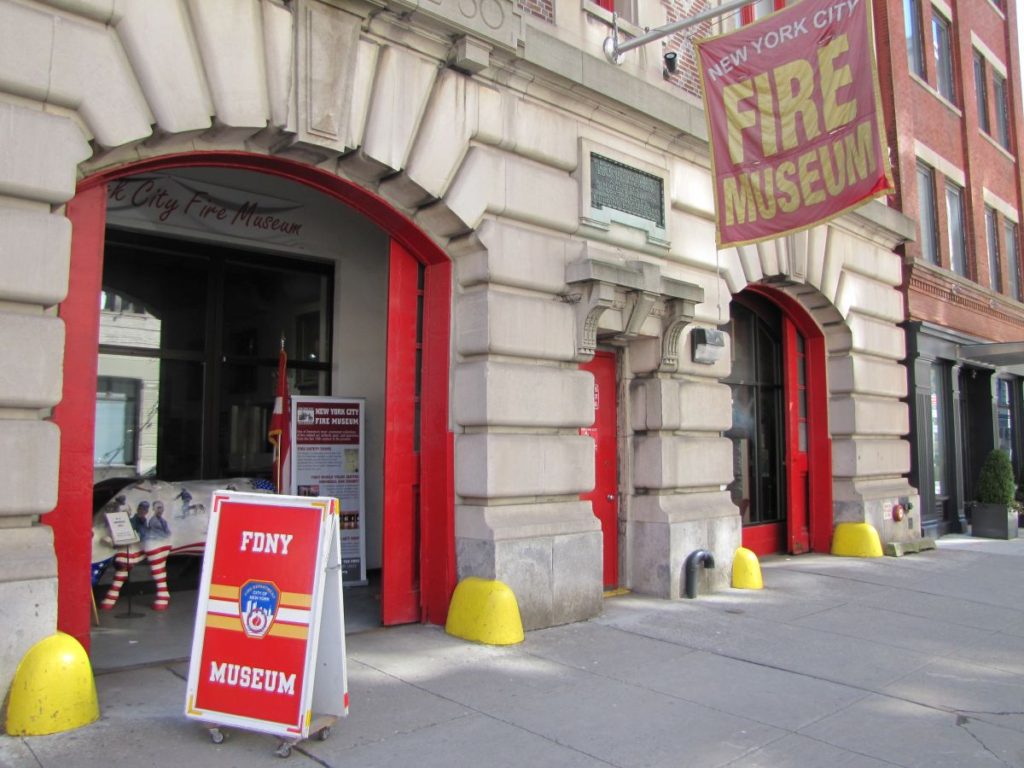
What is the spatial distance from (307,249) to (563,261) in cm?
370

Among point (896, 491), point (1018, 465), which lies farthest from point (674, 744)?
point (1018, 465)

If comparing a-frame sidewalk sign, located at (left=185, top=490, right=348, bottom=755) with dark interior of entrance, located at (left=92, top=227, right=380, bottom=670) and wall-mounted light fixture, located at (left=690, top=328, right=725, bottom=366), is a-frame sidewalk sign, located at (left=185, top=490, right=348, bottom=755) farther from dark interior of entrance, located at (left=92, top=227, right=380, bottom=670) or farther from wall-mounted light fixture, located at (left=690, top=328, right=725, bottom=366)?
wall-mounted light fixture, located at (left=690, top=328, right=725, bottom=366)

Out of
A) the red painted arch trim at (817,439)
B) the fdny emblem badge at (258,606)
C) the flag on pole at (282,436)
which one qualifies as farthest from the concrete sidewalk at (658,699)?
the red painted arch trim at (817,439)

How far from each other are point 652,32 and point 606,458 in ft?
15.3

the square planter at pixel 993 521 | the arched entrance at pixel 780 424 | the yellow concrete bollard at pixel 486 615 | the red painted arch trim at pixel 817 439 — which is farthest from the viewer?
the square planter at pixel 993 521

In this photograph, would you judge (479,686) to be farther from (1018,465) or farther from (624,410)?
(1018,465)

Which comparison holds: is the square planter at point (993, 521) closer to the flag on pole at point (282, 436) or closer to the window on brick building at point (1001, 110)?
the window on brick building at point (1001, 110)

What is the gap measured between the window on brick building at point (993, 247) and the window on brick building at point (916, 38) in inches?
175

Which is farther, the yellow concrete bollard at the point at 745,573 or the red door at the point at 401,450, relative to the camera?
the yellow concrete bollard at the point at 745,573

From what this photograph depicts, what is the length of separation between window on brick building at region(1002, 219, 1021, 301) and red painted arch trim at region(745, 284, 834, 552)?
10213 millimetres

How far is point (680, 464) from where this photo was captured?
939cm

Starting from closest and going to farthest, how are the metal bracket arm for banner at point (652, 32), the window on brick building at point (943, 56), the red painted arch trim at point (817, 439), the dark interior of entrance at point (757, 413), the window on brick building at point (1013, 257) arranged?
the metal bracket arm for banner at point (652, 32)
the dark interior of entrance at point (757, 413)
the red painted arch trim at point (817, 439)
the window on brick building at point (943, 56)
the window on brick building at point (1013, 257)

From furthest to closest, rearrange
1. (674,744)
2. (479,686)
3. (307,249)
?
(307,249)
(479,686)
(674,744)

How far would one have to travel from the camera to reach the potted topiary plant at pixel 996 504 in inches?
611
